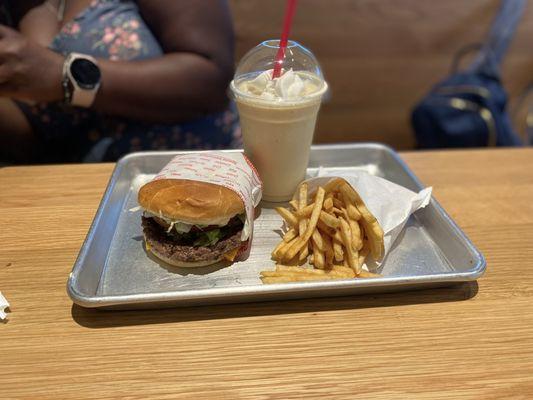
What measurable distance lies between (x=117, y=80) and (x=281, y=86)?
2.60ft

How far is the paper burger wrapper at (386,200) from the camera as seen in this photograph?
124 cm

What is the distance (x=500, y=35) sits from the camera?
11.2ft

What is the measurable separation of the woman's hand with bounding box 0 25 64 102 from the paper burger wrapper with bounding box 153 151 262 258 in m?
0.73

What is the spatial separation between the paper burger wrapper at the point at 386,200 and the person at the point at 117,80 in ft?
2.81

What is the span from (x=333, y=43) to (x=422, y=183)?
6.84ft

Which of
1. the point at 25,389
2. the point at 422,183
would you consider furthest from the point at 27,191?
the point at 422,183

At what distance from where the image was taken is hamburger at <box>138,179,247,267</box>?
3.66 feet

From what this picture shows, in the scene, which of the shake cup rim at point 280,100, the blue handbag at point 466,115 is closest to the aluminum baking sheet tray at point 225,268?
the shake cup rim at point 280,100

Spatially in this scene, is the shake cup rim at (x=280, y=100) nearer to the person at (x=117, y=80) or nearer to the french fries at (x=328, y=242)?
the french fries at (x=328, y=242)

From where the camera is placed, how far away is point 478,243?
1.28 m

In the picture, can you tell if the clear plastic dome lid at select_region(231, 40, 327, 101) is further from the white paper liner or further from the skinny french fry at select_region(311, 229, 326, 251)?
the white paper liner

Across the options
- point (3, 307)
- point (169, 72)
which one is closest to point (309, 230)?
point (3, 307)

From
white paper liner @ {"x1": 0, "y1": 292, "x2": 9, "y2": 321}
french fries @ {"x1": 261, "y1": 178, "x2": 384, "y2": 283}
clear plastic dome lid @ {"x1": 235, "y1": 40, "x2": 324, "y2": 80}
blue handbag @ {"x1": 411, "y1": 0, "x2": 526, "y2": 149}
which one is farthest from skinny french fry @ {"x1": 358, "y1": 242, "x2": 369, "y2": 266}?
blue handbag @ {"x1": 411, "y1": 0, "x2": 526, "y2": 149}

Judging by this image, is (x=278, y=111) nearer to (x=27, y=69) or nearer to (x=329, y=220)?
(x=329, y=220)
